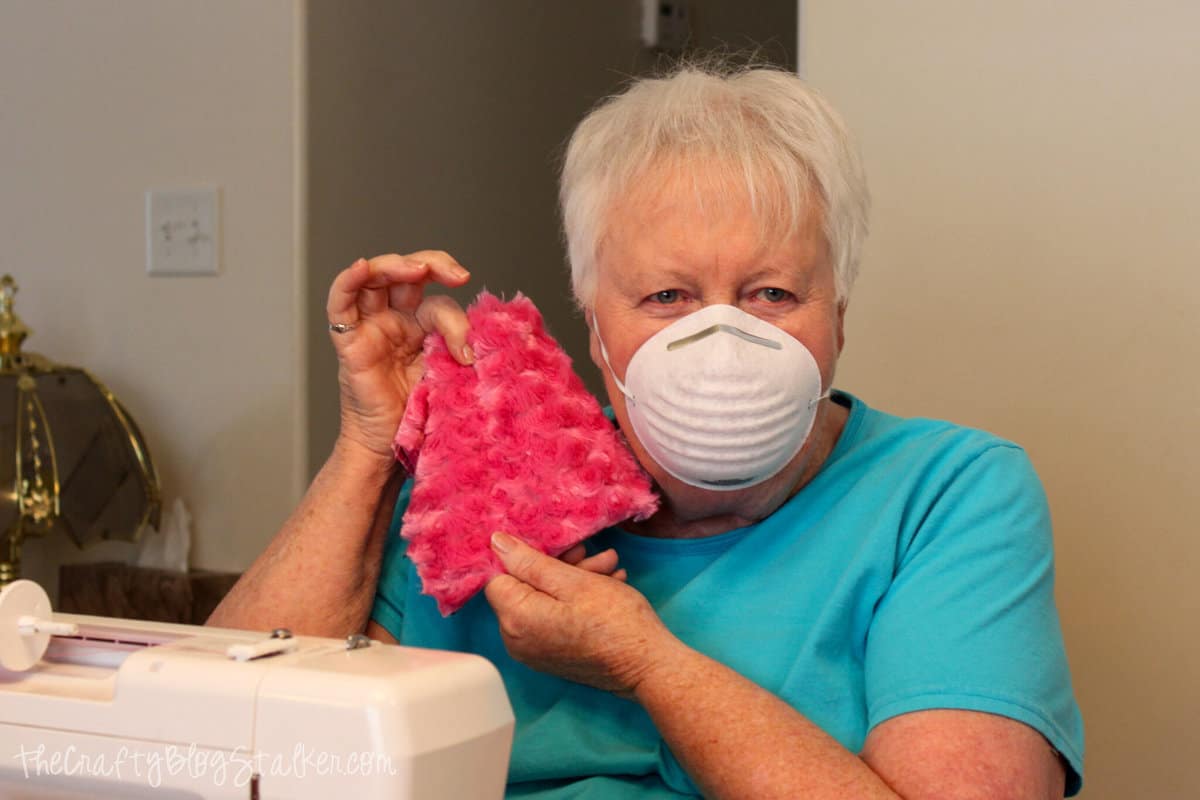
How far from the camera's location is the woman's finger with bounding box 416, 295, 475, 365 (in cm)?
117

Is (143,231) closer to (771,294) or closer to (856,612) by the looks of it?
(771,294)

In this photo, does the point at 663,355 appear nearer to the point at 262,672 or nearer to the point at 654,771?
the point at 654,771

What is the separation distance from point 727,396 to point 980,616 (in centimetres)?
26

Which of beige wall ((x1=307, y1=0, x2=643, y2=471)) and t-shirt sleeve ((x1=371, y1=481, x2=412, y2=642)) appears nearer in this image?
t-shirt sleeve ((x1=371, y1=481, x2=412, y2=642))

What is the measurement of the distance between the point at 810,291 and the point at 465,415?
319 mm

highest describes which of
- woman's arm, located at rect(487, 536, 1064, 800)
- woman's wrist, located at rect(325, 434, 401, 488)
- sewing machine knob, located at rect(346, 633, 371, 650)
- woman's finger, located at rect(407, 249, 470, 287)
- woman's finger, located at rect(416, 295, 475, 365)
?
woman's finger, located at rect(407, 249, 470, 287)

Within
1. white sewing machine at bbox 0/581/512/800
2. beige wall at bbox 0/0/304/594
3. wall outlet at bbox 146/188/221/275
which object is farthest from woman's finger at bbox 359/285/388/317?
wall outlet at bbox 146/188/221/275

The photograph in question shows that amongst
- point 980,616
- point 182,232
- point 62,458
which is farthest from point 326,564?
point 182,232

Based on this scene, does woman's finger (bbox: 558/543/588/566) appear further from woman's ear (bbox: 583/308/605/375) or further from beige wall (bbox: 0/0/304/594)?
beige wall (bbox: 0/0/304/594)

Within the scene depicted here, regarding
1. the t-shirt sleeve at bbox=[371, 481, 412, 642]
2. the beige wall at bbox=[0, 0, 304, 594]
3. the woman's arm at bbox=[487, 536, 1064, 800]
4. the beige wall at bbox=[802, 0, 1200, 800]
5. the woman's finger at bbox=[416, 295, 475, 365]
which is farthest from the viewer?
the beige wall at bbox=[0, 0, 304, 594]

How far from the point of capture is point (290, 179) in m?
1.99

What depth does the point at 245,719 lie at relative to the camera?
0.69 m

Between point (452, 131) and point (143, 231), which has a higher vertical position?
point (452, 131)

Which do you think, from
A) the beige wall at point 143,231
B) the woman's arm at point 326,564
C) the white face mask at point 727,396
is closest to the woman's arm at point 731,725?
the white face mask at point 727,396
